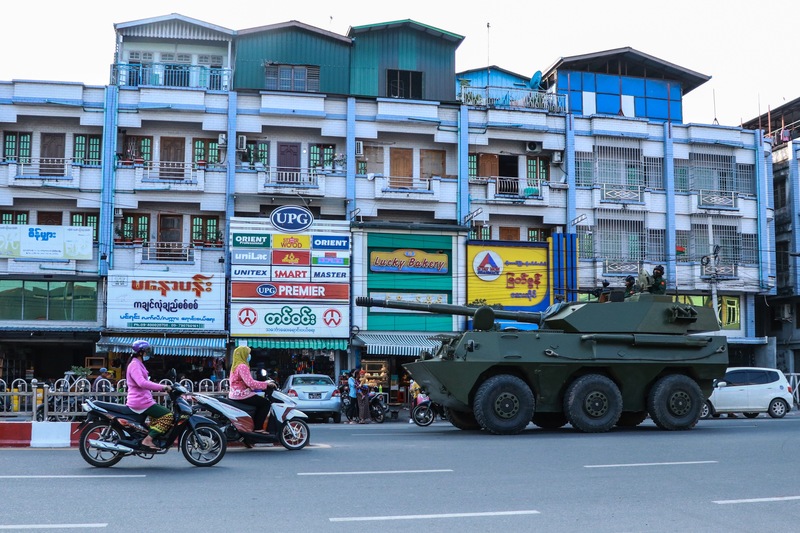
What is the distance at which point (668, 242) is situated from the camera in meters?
35.4

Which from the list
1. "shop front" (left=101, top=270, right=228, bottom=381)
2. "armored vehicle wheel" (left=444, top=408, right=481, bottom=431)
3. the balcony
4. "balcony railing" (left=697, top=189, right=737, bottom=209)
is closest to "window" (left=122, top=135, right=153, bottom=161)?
the balcony

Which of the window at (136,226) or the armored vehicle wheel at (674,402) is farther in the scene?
the window at (136,226)

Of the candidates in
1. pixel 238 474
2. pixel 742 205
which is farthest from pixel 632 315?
pixel 742 205

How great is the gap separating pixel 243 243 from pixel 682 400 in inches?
697

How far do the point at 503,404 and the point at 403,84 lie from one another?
21099 millimetres

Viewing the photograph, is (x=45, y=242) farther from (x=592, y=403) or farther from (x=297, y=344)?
(x=592, y=403)

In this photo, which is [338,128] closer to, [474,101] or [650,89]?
[474,101]

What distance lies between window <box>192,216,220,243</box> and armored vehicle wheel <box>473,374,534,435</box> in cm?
1835

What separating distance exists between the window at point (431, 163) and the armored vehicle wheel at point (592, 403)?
733 inches

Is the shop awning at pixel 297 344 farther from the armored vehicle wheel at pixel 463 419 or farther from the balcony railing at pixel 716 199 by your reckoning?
the balcony railing at pixel 716 199

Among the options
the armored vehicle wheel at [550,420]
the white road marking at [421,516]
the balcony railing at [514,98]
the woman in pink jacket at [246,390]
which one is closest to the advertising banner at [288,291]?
the balcony railing at [514,98]

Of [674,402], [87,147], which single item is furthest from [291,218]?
[674,402]

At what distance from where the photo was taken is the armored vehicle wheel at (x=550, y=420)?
18.7 meters

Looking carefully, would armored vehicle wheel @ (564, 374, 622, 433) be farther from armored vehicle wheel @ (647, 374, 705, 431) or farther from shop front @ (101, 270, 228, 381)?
shop front @ (101, 270, 228, 381)
